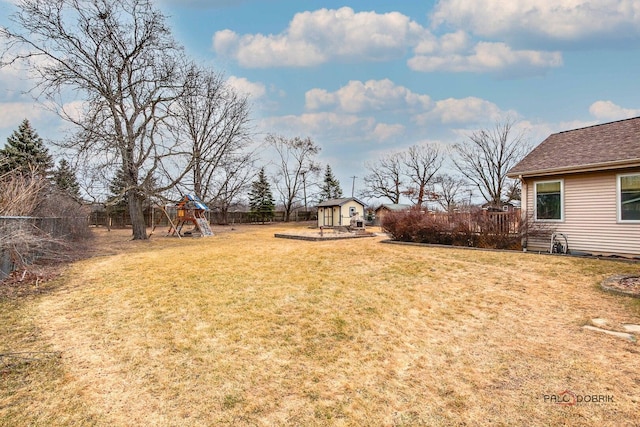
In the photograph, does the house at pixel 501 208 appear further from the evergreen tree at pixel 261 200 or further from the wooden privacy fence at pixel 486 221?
the evergreen tree at pixel 261 200

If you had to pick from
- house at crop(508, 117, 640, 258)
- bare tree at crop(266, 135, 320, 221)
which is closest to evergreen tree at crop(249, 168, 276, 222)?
bare tree at crop(266, 135, 320, 221)

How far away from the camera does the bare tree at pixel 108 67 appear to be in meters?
12.1

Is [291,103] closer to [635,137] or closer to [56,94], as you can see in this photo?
[56,94]

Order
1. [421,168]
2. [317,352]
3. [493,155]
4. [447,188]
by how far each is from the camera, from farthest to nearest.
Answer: [421,168]
[447,188]
[493,155]
[317,352]

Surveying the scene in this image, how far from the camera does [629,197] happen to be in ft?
26.5

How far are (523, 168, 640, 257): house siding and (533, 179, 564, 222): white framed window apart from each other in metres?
0.13

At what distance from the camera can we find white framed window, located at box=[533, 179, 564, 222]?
9.30 metres

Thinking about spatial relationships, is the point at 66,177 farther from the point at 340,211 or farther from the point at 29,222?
the point at 340,211

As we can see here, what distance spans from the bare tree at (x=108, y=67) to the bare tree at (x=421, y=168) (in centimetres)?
2925

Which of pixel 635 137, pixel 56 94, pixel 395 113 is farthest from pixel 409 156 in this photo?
pixel 56 94

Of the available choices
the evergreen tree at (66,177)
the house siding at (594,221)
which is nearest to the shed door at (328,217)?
the evergreen tree at (66,177)

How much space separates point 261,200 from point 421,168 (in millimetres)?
19585

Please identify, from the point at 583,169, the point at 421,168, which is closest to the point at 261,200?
the point at 421,168

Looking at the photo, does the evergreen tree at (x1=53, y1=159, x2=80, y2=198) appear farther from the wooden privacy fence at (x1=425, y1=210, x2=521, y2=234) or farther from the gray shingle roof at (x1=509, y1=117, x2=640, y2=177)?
the gray shingle roof at (x1=509, y1=117, x2=640, y2=177)
